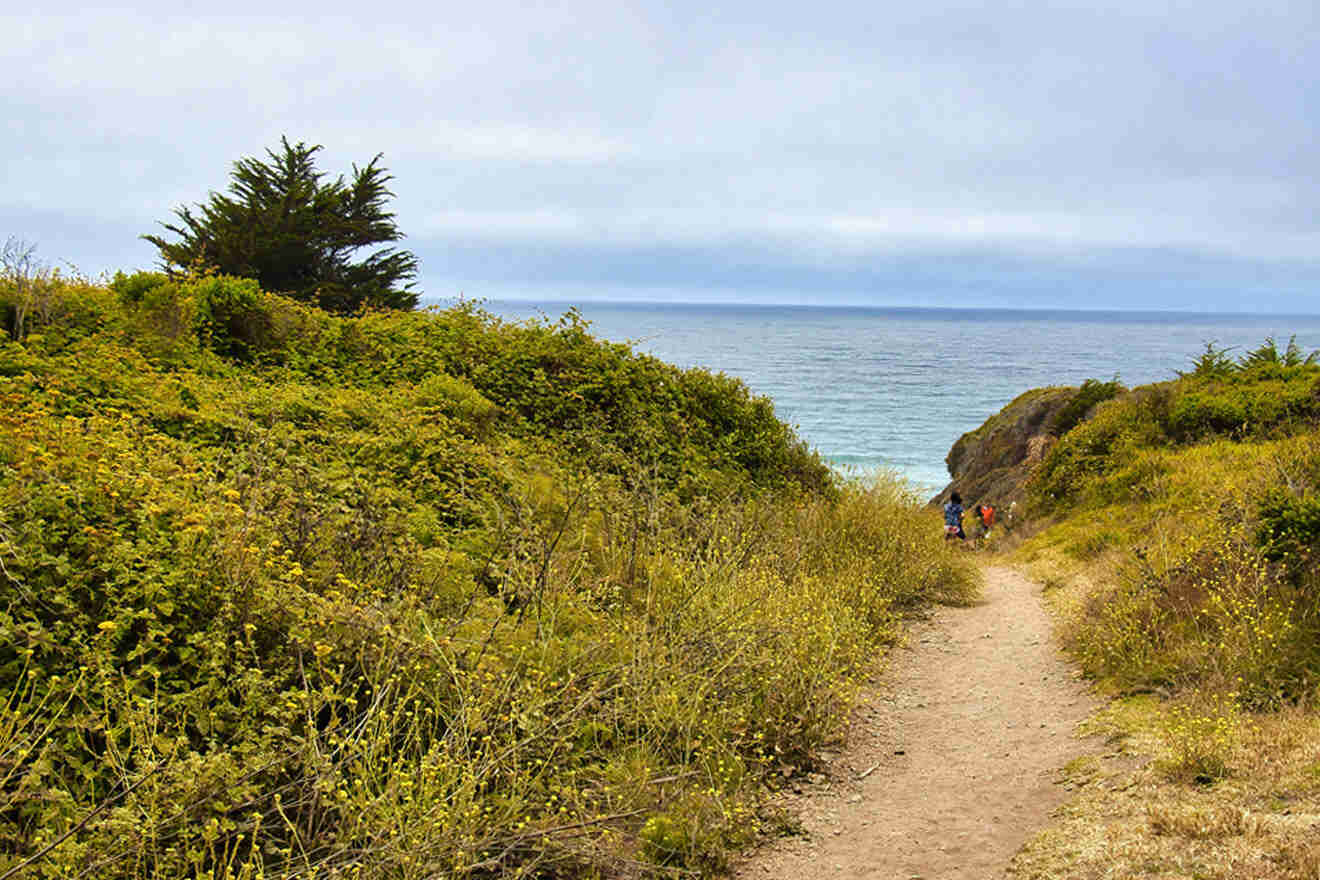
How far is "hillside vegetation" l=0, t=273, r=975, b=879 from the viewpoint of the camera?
146 inches

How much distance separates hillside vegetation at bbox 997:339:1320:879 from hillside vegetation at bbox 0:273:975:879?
1915 millimetres

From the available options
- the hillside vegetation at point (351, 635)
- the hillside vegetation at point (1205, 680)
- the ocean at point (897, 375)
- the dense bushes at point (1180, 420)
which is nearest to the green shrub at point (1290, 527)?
the hillside vegetation at point (1205, 680)

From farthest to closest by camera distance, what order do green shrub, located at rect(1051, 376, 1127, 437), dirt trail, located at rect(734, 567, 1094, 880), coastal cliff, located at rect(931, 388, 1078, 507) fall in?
coastal cliff, located at rect(931, 388, 1078, 507) → green shrub, located at rect(1051, 376, 1127, 437) → dirt trail, located at rect(734, 567, 1094, 880)

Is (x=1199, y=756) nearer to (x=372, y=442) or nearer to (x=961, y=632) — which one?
(x=961, y=632)

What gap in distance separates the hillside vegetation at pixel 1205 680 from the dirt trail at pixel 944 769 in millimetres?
296

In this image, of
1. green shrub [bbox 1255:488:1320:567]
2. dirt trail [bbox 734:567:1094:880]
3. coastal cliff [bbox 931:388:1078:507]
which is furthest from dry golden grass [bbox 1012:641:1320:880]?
coastal cliff [bbox 931:388:1078:507]

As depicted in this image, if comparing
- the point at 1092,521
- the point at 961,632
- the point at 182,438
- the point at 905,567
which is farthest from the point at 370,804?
the point at 1092,521

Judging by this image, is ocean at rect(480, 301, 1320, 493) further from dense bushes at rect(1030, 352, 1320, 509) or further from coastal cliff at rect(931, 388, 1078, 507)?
dense bushes at rect(1030, 352, 1320, 509)

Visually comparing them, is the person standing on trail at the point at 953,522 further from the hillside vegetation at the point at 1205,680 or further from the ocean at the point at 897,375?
the hillside vegetation at the point at 1205,680

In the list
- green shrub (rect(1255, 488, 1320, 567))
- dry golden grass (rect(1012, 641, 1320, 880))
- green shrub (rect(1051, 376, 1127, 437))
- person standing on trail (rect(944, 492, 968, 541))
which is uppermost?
green shrub (rect(1051, 376, 1127, 437))

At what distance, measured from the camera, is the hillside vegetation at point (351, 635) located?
146 inches

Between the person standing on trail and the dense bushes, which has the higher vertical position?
the dense bushes

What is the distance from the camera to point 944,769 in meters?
6.11

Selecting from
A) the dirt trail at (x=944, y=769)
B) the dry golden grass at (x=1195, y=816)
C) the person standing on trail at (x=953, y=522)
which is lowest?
the person standing on trail at (x=953, y=522)
